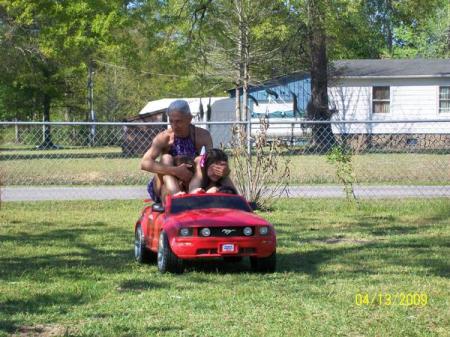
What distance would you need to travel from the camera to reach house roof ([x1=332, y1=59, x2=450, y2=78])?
1289 inches

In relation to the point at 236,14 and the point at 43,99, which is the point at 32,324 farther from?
the point at 43,99

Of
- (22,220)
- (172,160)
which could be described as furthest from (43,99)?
(172,160)

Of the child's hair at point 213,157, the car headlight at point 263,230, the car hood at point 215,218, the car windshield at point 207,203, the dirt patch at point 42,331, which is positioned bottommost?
the dirt patch at point 42,331

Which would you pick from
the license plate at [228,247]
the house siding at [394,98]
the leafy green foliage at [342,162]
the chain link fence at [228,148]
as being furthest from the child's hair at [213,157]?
the house siding at [394,98]

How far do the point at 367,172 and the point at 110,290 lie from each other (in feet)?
36.5

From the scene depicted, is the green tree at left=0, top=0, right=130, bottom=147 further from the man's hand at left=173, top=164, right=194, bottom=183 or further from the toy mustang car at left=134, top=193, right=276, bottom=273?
the toy mustang car at left=134, top=193, right=276, bottom=273

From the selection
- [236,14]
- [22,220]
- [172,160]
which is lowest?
[22,220]

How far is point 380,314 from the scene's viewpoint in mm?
5379

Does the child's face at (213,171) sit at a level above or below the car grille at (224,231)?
above

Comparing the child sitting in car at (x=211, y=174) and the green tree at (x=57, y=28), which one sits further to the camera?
the green tree at (x=57, y=28)

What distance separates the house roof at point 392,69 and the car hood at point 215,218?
84.5 feet

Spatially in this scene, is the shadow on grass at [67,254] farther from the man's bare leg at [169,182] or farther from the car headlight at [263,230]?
the car headlight at [263,230]

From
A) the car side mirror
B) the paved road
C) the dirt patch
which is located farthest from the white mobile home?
the dirt patch

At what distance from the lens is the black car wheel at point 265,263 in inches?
280
